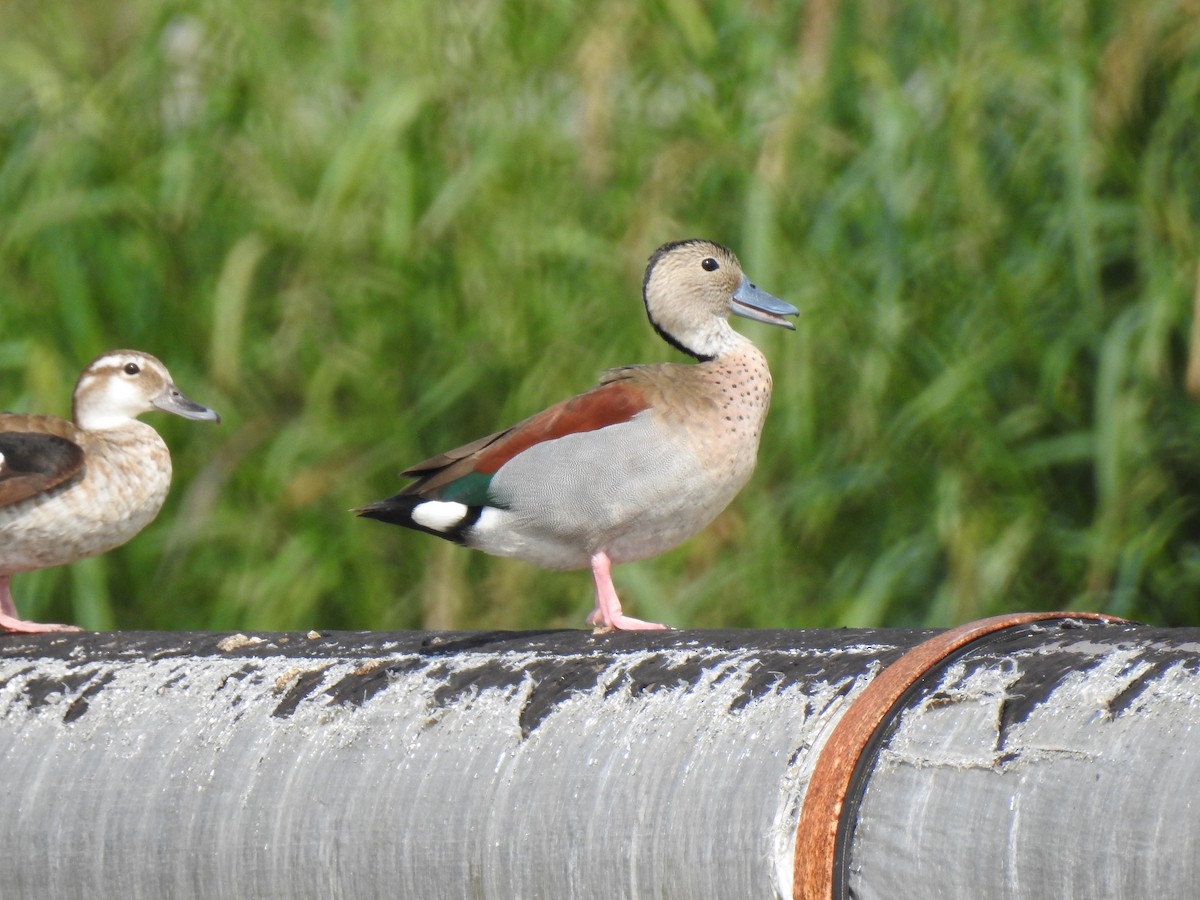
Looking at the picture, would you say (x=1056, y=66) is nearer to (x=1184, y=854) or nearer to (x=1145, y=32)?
(x=1145, y=32)

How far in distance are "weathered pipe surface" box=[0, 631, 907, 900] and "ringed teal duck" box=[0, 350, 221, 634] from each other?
107cm

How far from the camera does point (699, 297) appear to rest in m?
2.73

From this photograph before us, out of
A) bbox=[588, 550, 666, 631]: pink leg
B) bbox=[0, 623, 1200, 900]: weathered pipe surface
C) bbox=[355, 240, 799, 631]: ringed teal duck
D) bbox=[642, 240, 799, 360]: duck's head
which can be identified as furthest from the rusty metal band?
bbox=[642, 240, 799, 360]: duck's head

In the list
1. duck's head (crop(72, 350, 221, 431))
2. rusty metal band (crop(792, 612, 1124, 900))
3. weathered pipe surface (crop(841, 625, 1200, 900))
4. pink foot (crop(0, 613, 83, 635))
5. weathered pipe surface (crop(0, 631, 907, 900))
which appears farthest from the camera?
duck's head (crop(72, 350, 221, 431))

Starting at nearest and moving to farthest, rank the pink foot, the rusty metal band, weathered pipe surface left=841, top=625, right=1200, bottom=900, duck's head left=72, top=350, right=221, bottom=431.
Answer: weathered pipe surface left=841, top=625, right=1200, bottom=900 → the rusty metal band → the pink foot → duck's head left=72, top=350, right=221, bottom=431

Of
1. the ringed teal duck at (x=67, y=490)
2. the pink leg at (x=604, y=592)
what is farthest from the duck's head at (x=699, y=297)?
the ringed teal duck at (x=67, y=490)

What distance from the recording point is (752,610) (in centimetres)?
337

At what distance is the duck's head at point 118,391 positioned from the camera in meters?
3.25

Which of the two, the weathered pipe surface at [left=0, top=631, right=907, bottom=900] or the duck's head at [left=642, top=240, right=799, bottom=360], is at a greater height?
the duck's head at [left=642, top=240, right=799, bottom=360]

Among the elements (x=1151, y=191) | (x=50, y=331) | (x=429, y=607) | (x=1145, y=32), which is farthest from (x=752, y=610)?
(x=50, y=331)

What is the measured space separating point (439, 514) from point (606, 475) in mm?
280

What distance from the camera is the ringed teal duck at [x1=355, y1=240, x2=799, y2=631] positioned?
94.0 inches

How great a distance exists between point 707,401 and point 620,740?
3.67ft

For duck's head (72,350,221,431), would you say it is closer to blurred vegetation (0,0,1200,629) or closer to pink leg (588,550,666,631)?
blurred vegetation (0,0,1200,629)
